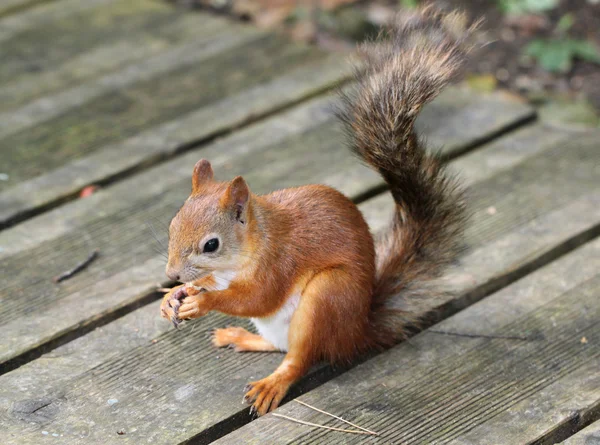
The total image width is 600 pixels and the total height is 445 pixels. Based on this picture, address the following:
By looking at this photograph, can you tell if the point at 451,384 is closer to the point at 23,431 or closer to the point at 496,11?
the point at 23,431

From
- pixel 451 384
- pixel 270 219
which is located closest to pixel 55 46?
pixel 270 219

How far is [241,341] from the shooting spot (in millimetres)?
2053

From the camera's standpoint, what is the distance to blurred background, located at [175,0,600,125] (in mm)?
3574

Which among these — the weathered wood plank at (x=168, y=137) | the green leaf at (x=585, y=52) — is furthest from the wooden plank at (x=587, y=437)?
the green leaf at (x=585, y=52)

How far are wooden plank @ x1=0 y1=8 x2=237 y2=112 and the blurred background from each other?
0.21 meters

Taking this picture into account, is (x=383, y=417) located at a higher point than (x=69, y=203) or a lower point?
lower

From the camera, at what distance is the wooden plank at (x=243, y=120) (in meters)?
2.70

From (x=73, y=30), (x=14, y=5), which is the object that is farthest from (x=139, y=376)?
(x=14, y=5)

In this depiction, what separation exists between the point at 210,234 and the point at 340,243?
10.6 inches

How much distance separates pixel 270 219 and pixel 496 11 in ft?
8.87

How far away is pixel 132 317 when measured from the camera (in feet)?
7.08

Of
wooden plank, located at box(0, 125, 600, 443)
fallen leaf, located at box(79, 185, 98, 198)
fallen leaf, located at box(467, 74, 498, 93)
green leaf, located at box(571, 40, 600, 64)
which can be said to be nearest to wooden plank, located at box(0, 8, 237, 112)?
fallen leaf, located at box(79, 185, 98, 198)

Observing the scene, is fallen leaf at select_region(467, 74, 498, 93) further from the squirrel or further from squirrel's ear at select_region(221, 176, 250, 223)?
squirrel's ear at select_region(221, 176, 250, 223)

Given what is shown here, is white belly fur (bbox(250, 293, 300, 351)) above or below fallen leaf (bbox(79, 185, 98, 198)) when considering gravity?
below
